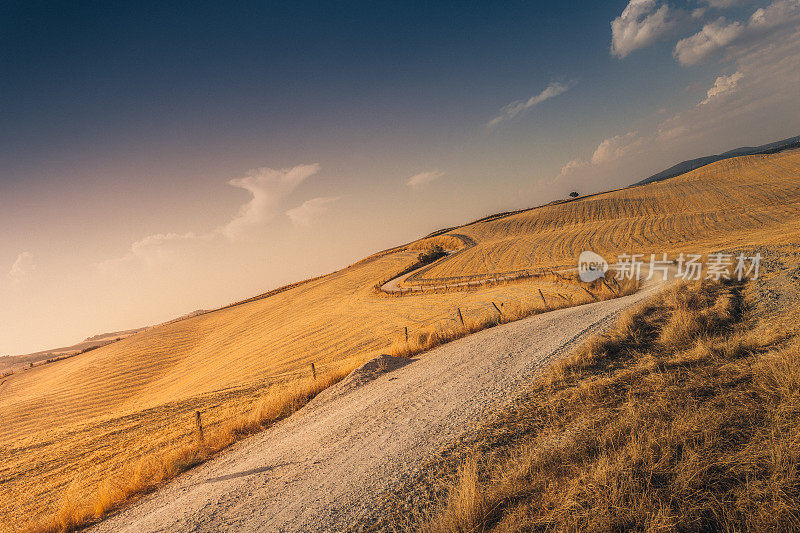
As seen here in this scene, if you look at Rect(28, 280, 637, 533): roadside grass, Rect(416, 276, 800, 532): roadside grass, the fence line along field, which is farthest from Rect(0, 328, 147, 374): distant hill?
Rect(416, 276, 800, 532): roadside grass

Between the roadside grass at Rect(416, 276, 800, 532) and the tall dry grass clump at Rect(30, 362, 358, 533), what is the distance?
5969mm

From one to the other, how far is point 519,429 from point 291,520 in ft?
11.2

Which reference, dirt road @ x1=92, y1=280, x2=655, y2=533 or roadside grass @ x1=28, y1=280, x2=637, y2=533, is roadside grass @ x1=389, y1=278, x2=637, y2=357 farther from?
dirt road @ x1=92, y1=280, x2=655, y2=533

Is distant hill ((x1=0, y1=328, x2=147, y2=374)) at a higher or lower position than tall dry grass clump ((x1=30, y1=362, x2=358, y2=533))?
higher

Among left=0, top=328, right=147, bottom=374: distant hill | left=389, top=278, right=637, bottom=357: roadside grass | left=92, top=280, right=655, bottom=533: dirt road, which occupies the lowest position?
left=389, top=278, right=637, bottom=357: roadside grass

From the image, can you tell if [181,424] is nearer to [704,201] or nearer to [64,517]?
[64,517]

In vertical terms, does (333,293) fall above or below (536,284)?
above

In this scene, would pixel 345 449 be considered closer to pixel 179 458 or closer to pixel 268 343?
pixel 179 458

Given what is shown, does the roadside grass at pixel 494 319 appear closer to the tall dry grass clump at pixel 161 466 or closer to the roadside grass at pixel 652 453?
the tall dry grass clump at pixel 161 466

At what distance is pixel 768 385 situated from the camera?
4.29 m

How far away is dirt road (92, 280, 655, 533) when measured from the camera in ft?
14.8

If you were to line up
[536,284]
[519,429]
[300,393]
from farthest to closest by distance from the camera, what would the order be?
[536,284]
[300,393]
[519,429]

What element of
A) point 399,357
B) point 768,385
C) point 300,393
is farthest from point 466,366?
point 768,385

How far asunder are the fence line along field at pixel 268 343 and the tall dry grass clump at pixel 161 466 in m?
0.98
